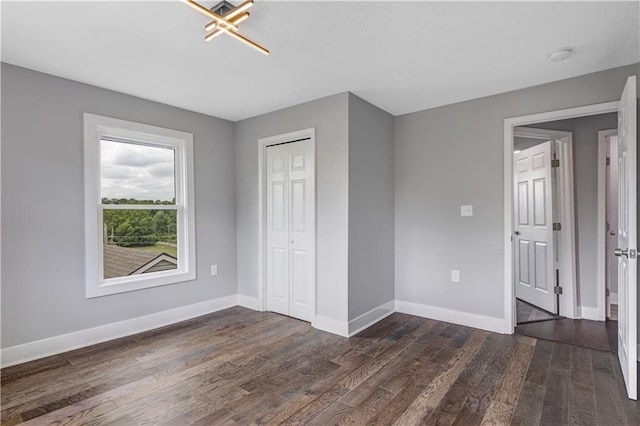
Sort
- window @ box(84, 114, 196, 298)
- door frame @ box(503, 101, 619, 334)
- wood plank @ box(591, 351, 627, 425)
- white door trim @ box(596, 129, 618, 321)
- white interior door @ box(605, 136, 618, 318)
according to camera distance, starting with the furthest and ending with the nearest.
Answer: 1. white interior door @ box(605, 136, 618, 318)
2. white door trim @ box(596, 129, 618, 321)
3. door frame @ box(503, 101, 619, 334)
4. window @ box(84, 114, 196, 298)
5. wood plank @ box(591, 351, 627, 425)

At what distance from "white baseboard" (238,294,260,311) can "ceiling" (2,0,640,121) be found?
2465 mm

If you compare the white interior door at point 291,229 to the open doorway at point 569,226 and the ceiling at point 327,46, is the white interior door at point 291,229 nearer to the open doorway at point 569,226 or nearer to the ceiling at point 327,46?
the ceiling at point 327,46

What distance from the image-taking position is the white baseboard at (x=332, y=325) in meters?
3.25

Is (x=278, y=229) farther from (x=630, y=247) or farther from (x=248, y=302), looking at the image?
(x=630, y=247)

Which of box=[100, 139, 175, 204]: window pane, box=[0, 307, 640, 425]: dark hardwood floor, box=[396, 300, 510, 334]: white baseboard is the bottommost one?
box=[0, 307, 640, 425]: dark hardwood floor

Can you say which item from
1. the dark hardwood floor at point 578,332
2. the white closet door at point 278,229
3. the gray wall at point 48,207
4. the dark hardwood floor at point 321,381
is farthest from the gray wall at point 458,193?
the gray wall at point 48,207

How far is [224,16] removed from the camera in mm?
1873

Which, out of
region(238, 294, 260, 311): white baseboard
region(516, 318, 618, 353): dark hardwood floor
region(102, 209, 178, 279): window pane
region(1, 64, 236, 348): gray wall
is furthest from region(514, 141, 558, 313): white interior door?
region(1, 64, 236, 348): gray wall

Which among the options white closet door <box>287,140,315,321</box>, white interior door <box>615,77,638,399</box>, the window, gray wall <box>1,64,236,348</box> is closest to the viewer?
white interior door <box>615,77,638,399</box>

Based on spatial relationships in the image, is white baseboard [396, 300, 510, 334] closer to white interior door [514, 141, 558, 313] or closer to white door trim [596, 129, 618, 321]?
white interior door [514, 141, 558, 313]

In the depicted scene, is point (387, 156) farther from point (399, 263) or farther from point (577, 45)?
point (577, 45)

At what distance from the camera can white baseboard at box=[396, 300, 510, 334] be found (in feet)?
10.9

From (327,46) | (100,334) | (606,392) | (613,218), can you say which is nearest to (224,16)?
(327,46)

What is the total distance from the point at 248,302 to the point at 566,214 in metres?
3.89
